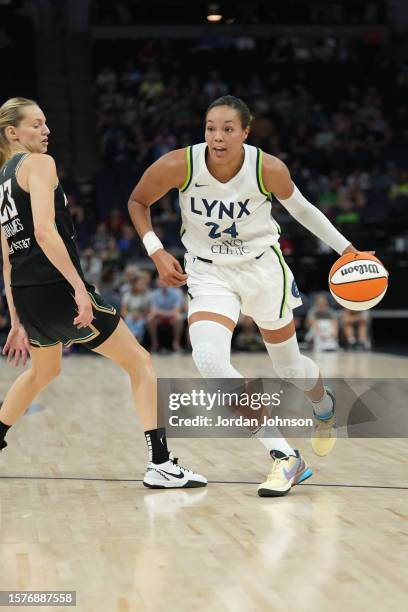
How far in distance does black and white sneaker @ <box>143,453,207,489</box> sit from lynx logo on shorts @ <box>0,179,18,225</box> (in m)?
1.34

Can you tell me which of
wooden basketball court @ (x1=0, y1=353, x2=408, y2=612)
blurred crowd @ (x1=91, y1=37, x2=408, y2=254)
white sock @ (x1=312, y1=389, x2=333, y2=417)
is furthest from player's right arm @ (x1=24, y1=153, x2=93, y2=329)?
blurred crowd @ (x1=91, y1=37, x2=408, y2=254)

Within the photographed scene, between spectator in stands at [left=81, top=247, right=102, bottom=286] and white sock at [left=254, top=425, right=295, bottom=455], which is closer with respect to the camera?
white sock at [left=254, top=425, right=295, bottom=455]

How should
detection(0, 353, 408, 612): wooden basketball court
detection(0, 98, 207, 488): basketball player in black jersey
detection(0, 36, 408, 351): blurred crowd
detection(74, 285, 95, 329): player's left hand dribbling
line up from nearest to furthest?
detection(0, 353, 408, 612): wooden basketball court
detection(74, 285, 95, 329): player's left hand dribbling
detection(0, 98, 207, 488): basketball player in black jersey
detection(0, 36, 408, 351): blurred crowd

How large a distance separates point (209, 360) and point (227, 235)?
60 cm

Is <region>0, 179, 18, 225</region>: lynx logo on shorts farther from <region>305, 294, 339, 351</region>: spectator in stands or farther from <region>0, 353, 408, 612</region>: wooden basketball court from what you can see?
<region>305, 294, 339, 351</region>: spectator in stands

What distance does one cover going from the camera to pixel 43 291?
458 cm

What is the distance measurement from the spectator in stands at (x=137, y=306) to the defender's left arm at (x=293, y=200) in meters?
10.1

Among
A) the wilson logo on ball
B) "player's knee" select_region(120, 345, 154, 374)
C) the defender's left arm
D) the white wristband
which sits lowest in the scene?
"player's knee" select_region(120, 345, 154, 374)

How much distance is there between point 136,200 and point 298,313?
36.2ft

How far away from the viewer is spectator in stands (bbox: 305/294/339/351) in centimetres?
1498

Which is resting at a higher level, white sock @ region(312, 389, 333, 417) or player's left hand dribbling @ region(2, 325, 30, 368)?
player's left hand dribbling @ region(2, 325, 30, 368)

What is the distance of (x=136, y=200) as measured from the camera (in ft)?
16.0

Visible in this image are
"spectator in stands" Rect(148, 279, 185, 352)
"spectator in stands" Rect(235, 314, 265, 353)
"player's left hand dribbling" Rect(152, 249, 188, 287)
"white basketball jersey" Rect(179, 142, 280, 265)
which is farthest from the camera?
"spectator in stands" Rect(235, 314, 265, 353)

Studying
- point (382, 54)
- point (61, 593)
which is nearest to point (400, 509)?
point (61, 593)
